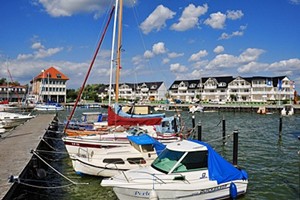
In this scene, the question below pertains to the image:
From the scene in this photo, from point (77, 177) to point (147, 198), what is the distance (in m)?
7.37

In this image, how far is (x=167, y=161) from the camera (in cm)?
1232

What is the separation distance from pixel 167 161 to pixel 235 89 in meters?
122

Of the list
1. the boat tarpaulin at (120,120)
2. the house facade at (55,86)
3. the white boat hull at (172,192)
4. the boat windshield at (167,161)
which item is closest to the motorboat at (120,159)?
the boat windshield at (167,161)

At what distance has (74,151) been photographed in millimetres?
18297

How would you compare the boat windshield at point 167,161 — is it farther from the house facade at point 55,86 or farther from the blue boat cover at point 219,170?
the house facade at point 55,86

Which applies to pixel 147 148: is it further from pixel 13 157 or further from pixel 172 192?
pixel 13 157

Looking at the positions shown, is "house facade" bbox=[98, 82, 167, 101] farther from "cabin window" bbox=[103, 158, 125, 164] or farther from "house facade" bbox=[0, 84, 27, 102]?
"cabin window" bbox=[103, 158, 125, 164]

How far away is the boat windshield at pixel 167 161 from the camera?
1194 centimetres

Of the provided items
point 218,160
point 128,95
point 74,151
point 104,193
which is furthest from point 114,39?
point 128,95

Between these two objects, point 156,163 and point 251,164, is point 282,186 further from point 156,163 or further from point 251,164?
point 156,163

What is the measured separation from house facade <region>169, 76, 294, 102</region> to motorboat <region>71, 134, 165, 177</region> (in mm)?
99697

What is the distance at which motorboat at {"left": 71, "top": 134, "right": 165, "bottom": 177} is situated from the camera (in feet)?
52.3

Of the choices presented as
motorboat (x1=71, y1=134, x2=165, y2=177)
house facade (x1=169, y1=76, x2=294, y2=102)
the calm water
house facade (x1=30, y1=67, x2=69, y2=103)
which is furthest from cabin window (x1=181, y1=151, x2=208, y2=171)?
house facade (x1=30, y1=67, x2=69, y2=103)

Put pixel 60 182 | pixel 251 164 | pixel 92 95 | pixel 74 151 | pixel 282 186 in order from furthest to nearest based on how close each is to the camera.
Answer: pixel 92 95 < pixel 251 164 < pixel 74 151 < pixel 60 182 < pixel 282 186
